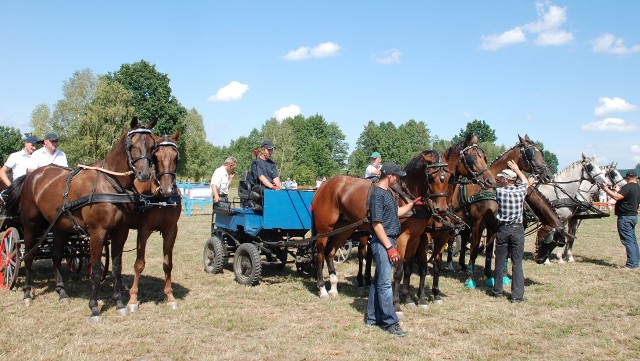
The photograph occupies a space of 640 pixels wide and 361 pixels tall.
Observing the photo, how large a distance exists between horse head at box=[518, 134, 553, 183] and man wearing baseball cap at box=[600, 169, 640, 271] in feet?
7.51

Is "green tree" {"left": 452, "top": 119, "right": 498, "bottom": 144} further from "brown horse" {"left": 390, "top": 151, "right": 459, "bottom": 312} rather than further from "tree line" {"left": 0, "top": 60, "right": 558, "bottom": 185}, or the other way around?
"brown horse" {"left": 390, "top": 151, "right": 459, "bottom": 312}

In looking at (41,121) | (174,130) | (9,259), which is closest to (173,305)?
(9,259)

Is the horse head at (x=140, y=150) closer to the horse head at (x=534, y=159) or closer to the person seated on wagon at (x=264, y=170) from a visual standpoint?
the person seated on wagon at (x=264, y=170)

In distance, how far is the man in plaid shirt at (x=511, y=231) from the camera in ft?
24.3

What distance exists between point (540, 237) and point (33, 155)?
363 inches

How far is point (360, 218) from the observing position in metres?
7.10

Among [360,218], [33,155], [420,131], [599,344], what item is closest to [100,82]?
[33,155]

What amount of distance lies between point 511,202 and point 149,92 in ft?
157

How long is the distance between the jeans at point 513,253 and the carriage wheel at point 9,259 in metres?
7.63

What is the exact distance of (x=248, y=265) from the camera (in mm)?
8383

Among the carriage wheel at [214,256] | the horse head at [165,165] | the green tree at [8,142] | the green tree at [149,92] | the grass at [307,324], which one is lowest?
the grass at [307,324]

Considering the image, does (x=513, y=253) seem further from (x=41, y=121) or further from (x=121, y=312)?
(x=41, y=121)

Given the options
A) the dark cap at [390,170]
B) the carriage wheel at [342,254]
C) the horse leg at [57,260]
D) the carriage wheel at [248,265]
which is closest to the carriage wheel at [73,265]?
the horse leg at [57,260]

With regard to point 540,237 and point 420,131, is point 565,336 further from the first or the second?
point 420,131
